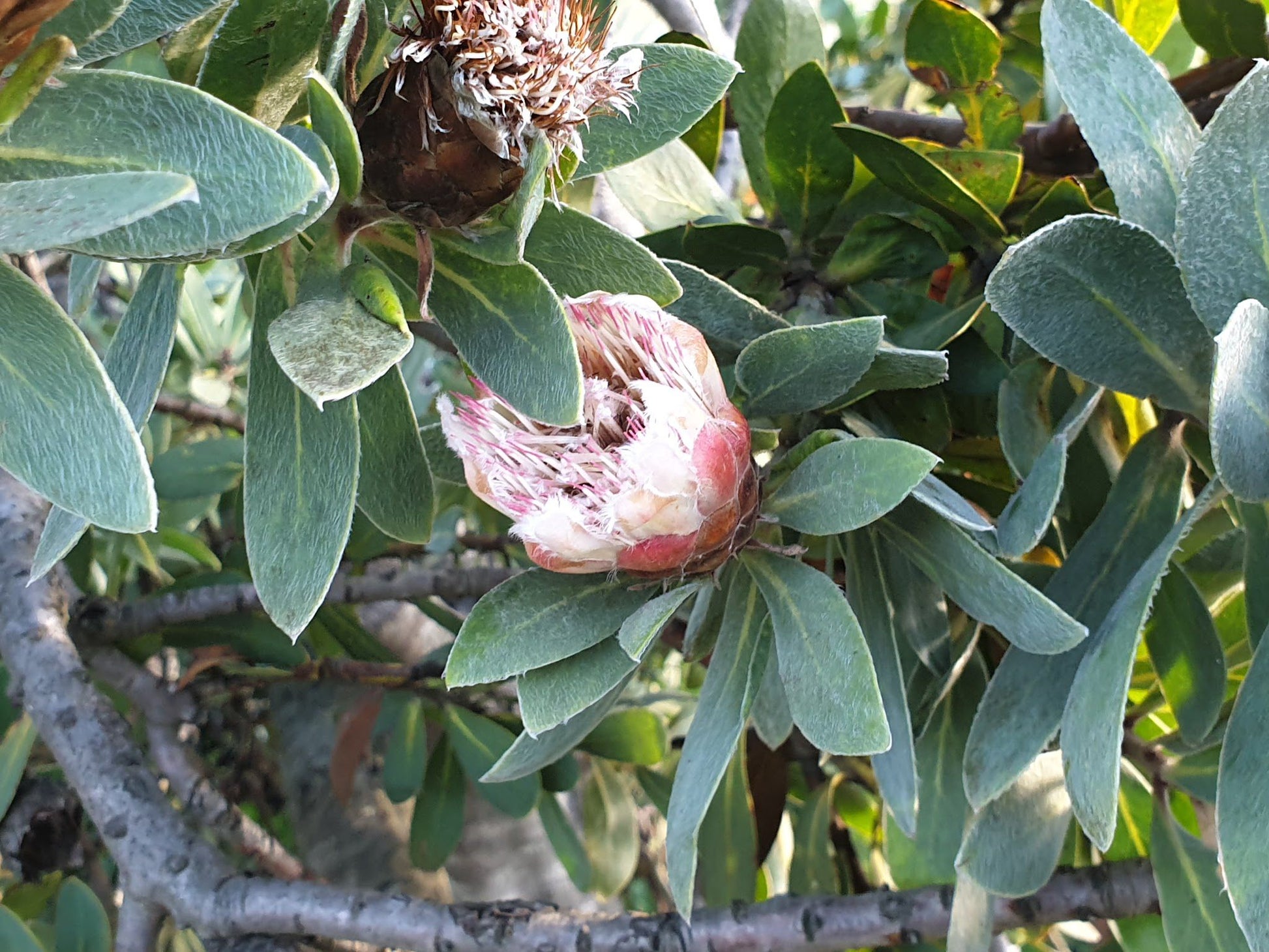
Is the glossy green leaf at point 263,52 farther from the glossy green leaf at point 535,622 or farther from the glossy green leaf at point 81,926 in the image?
the glossy green leaf at point 81,926

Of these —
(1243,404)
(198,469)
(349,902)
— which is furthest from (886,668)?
(198,469)

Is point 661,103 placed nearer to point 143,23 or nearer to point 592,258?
point 592,258

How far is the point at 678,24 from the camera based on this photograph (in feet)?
2.36

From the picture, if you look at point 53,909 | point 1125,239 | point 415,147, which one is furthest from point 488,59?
point 53,909

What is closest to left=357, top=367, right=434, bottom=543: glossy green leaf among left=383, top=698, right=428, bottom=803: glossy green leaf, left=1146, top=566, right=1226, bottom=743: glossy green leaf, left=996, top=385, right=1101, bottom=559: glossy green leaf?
left=996, top=385, right=1101, bottom=559: glossy green leaf

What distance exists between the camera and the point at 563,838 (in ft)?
2.83

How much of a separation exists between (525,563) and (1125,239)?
0.65m

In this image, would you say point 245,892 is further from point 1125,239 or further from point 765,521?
point 1125,239

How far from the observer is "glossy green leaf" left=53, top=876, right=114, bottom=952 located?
2.43 feet

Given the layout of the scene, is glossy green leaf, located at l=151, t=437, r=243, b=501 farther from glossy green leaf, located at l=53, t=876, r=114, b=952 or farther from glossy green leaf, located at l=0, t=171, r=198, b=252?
glossy green leaf, located at l=0, t=171, r=198, b=252

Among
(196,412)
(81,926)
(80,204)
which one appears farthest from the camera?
(196,412)

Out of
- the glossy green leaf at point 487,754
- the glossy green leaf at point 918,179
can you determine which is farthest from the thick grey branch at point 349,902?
the glossy green leaf at point 918,179

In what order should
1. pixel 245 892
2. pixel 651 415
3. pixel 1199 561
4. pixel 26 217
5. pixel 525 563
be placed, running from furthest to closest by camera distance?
pixel 525 563, pixel 245 892, pixel 1199 561, pixel 651 415, pixel 26 217

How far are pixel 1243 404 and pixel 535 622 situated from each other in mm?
276
